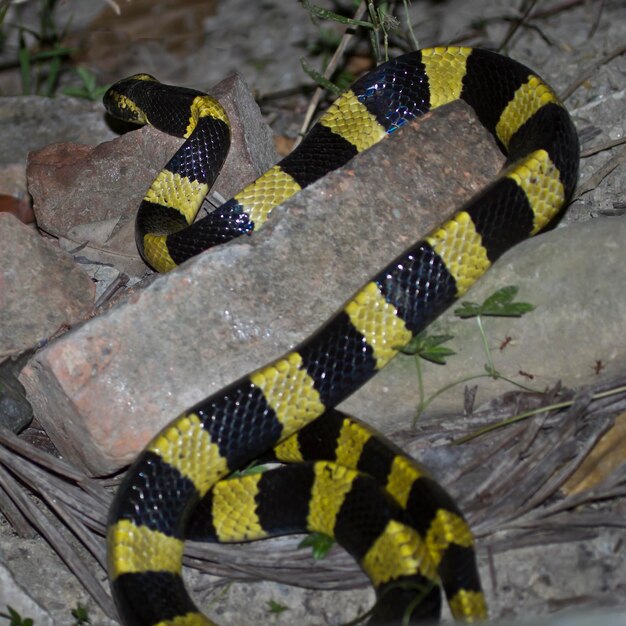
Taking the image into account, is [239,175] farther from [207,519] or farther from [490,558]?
[490,558]

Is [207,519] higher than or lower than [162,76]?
lower

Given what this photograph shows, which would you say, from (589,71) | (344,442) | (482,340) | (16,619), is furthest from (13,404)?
(589,71)

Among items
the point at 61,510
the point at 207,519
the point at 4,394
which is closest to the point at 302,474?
the point at 207,519

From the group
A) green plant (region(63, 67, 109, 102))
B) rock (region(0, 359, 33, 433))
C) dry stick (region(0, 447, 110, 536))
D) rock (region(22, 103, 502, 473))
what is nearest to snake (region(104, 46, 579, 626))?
rock (region(22, 103, 502, 473))

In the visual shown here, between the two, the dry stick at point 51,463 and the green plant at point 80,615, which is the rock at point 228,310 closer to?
the dry stick at point 51,463

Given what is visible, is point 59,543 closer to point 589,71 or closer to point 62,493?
point 62,493

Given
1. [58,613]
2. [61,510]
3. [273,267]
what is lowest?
[58,613]
